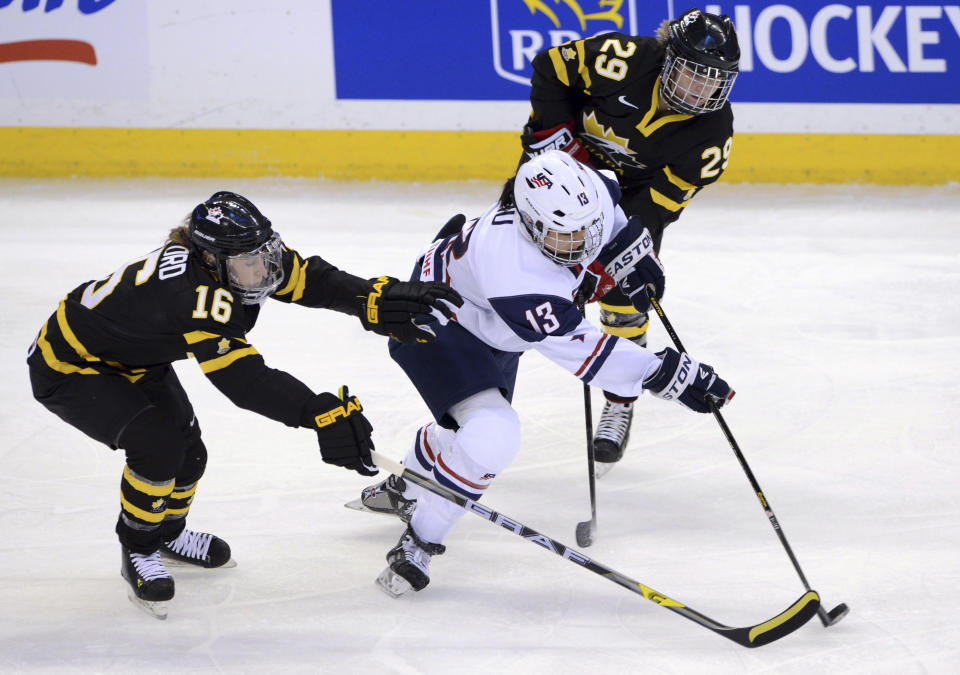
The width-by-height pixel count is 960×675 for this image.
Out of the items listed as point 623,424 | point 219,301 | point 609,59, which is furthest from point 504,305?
point 609,59

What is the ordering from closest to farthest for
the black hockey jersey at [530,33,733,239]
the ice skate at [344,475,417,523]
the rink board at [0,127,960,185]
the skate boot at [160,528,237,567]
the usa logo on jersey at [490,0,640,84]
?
1. the skate boot at [160,528,237,567]
2. the ice skate at [344,475,417,523]
3. the black hockey jersey at [530,33,733,239]
4. the usa logo on jersey at [490,0,640,84]
5. the rink board at [0,127,960,185]

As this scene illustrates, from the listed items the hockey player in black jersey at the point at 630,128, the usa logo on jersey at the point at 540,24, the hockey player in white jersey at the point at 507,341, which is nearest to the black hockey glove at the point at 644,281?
the hockey player in black jersey at the point at 630,128

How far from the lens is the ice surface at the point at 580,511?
2.53m

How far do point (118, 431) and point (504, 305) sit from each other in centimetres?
88

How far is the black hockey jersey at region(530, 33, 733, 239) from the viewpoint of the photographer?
350 centimetres

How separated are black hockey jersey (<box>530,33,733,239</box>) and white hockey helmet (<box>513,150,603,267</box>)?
0.94 meters

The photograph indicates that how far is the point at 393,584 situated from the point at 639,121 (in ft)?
5.23

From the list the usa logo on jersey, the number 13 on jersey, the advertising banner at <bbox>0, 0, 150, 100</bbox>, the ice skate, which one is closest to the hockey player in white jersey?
the number 13 on jersey

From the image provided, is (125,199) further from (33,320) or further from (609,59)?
(609,59)

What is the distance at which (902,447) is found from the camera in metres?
3.45

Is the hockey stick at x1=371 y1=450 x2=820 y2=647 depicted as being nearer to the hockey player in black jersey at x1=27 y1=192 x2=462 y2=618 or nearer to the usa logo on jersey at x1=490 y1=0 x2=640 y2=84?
the hockey player in black jersey at x1=27 y1=192 x2=462 y2=618

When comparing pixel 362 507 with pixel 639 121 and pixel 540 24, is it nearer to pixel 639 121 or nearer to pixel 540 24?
pixel 639 121

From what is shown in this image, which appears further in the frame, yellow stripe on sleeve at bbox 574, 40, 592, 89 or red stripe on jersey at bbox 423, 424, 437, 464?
yellow stripe on sleeve at bbox 574, 40, 592, 89

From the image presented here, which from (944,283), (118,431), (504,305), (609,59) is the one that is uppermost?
(609,59)
